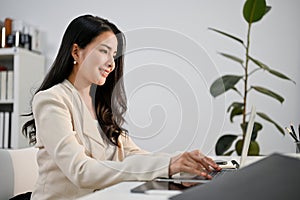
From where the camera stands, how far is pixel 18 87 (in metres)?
3.12

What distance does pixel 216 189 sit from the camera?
491 mm

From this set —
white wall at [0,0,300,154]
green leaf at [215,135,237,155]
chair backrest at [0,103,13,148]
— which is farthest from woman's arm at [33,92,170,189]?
chair backrest at [0,103,13,148]

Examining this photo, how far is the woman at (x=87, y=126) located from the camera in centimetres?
99

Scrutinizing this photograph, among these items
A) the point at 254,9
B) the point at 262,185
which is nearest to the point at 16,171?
the point at 262,185

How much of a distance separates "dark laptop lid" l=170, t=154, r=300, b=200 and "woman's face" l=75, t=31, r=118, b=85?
0.93 m

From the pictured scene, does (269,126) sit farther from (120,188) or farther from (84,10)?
(120,188)

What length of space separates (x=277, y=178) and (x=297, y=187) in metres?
0.03

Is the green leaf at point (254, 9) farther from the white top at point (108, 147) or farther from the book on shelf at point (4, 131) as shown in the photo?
the book on shelf at point (4, 131)

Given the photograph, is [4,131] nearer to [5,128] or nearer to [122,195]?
[5,128]

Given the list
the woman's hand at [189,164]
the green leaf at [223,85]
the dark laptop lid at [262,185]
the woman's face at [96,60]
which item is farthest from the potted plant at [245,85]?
the dark laptop lid at [262,185]

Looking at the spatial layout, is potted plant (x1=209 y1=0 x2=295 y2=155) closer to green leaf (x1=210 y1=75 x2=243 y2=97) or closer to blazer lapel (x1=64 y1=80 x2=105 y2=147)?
green leaf (x1=210 y1=75 x2=243 y2=97)

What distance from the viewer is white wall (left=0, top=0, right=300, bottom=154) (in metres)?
2.85

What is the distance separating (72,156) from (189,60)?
2.04 m

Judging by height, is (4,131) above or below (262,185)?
below
